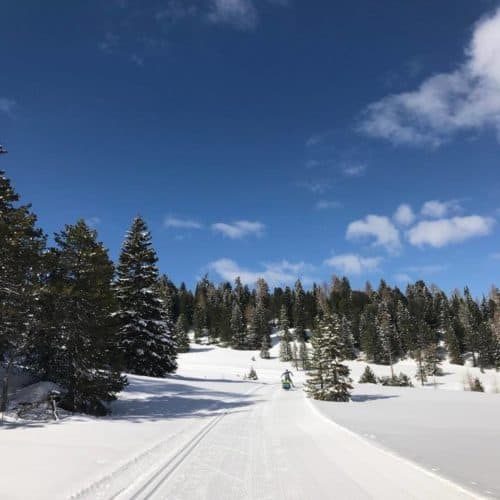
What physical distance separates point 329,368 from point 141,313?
14094 millimetres

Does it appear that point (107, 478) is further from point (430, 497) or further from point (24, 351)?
point (24, 351)

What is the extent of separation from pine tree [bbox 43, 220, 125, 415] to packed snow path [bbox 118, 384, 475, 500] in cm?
633

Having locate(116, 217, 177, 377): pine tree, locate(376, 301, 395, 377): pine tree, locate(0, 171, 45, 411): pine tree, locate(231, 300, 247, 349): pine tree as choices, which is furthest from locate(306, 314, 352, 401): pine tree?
locate(231, 300, 247, 349): pine tree

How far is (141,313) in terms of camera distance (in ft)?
101

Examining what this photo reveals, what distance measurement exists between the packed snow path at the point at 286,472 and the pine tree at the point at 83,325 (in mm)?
6328

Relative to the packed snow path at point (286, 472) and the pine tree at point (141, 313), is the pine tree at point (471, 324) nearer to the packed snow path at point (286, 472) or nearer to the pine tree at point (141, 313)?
the pine tree at point (141, 313)

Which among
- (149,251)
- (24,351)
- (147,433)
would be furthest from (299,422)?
(149,251)

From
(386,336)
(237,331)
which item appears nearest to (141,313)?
(386,336)

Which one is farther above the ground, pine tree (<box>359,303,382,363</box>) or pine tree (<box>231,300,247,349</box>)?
pine tree (<box>231,300,247,349</box>)

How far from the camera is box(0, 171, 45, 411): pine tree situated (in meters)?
14.1

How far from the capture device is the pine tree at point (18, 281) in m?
14.1

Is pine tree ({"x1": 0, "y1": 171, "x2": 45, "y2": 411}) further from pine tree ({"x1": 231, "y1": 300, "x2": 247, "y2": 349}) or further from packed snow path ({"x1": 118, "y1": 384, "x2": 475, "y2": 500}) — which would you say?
pine tree ({"x1": 231, "y1": 300, "x2": 247, "y2": 349})

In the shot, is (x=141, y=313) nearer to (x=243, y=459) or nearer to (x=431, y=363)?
(x=243, y=459)

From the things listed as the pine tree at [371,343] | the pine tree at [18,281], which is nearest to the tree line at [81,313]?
the pine tree at [18,281]
